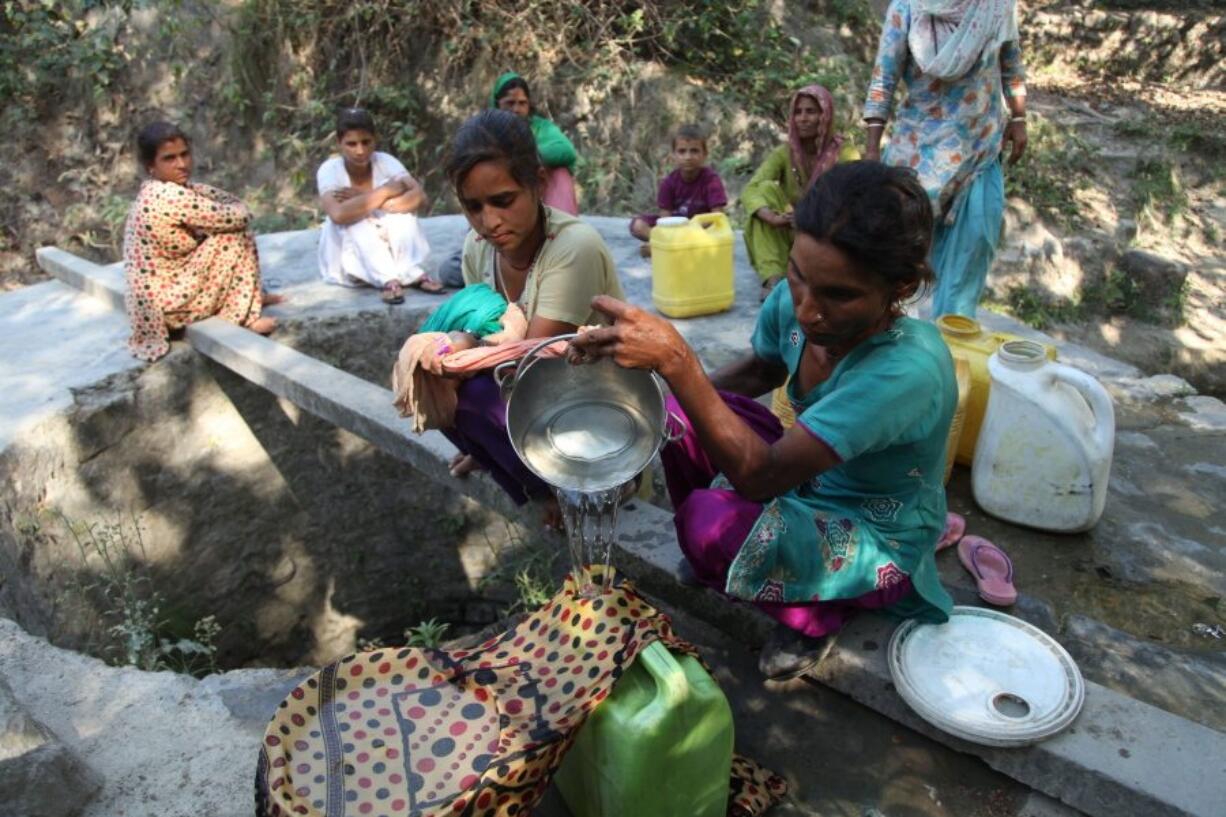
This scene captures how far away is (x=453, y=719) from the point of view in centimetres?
174

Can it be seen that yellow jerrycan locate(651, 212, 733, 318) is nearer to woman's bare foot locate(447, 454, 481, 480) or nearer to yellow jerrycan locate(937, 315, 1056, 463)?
yellow jerrycan locate(937, 315, 1056, 463)

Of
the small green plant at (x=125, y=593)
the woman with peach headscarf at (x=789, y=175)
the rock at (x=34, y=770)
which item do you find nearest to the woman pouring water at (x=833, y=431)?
the rock at (x=34, y=770)

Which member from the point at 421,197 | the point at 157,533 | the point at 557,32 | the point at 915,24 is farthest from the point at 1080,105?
the point at 157,533

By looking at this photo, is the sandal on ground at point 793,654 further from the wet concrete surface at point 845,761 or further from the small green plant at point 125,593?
the small green plant at point 125,593

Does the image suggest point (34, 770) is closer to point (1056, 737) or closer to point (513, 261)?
point (513, 261)

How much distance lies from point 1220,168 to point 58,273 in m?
9.19

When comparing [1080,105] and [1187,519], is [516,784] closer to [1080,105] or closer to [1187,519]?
[1187,519]

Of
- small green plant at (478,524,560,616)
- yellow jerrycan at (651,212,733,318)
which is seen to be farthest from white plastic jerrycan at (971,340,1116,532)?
yellow jerrycan at (651,212,733,318)

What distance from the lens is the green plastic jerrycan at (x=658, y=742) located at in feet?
5.43

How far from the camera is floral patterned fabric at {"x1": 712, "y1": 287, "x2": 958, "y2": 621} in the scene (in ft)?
5.75

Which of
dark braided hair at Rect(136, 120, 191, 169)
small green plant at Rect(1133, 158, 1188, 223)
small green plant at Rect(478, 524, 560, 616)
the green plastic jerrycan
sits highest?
dark braided hair at Rect(136, 120, 191, 169)

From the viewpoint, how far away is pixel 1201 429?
3.61 meters

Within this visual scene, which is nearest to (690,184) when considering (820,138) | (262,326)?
(820,138)

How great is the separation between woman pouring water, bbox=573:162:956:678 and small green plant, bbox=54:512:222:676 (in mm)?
2424
